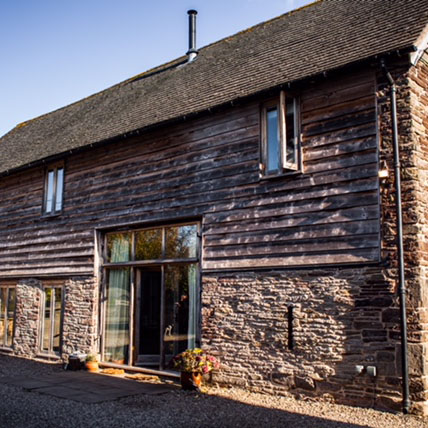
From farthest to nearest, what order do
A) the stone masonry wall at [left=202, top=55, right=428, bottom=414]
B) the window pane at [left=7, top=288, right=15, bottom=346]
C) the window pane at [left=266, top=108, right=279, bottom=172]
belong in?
the window pane at [left=7, top=288, right=15, bottom=346] → the window pane at [left=266, top=108, right=279, bottom=172] → the stone masonry wall at [left=202, top=55, right=428, bottom=414]

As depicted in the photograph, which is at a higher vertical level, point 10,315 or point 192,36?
point 192,36

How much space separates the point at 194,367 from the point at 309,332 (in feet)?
→ 7.40

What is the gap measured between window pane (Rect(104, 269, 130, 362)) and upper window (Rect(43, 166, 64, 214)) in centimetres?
303

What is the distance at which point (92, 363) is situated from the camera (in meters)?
12.5

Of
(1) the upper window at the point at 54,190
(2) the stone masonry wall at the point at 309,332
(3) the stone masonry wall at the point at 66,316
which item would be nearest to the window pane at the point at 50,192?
(1) the upper window at the point at 54,190

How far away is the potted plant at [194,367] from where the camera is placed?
9.86 metres

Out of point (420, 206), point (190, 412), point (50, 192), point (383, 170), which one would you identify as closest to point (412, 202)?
point (420, 206)

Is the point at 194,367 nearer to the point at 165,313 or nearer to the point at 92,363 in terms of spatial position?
the point at 165,313

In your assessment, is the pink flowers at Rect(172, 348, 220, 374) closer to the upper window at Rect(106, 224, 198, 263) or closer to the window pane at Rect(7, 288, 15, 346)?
the upper window at Rect(106, 224, 198, 263)

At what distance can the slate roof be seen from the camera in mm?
9828

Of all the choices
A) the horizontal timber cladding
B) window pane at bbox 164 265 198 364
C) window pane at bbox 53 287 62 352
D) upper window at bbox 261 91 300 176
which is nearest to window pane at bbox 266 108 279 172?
upper window at bbox 261 91 300 176

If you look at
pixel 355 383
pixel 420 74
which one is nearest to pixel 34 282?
pixel 355 383

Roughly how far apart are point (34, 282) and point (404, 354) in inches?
413

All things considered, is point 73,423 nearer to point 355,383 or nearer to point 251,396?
point 251,396
